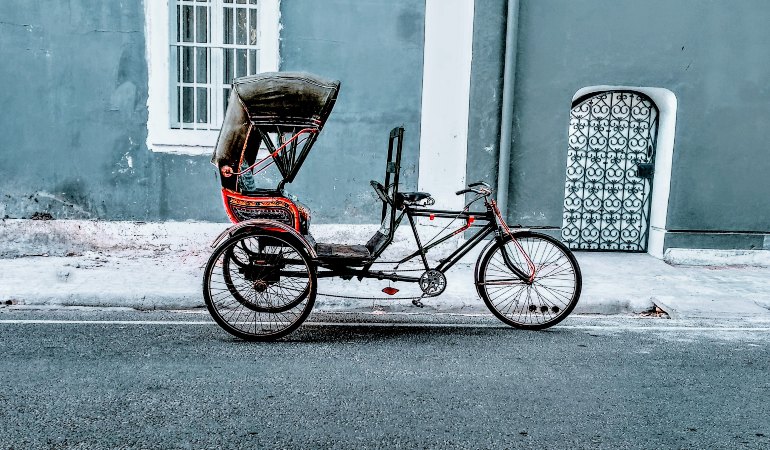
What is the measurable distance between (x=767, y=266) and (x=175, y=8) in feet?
28.1

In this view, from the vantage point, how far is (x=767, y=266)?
9297mm

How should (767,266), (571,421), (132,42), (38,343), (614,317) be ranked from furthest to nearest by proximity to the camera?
(767,266), (132,42), (614,317), (38,343), (571,421)

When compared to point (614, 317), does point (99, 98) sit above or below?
above

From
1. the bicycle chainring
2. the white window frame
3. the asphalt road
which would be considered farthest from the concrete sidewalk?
the white window frame

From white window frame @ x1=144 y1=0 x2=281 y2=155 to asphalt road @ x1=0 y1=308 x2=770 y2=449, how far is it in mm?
3259

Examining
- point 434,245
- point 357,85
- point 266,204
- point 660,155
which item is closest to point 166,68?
point 357,85

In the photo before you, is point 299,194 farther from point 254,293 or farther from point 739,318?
point 739,318

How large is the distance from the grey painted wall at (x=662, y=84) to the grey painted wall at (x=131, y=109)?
120 cm

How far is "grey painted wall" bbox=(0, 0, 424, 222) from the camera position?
8594mm

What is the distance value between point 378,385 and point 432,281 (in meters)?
1.45

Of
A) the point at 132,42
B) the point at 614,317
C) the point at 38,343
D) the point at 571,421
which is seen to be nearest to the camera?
the point at 571,421

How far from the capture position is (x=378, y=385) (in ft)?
14.5

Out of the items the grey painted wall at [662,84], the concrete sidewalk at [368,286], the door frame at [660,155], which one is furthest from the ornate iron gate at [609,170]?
the concrete sidewalk at [368,286]

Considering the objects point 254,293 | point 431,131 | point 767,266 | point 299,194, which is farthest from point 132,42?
point 767,266
